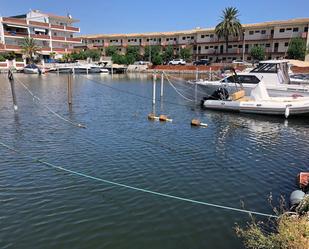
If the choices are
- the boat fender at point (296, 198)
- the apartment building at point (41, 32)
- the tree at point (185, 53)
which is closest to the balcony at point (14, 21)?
the apartment building at point (41, 32)

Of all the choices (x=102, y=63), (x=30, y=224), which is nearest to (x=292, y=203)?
(x=30, y=224)

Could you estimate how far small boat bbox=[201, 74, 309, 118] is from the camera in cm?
2269

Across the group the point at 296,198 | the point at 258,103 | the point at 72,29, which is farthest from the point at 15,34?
the point at 296,198

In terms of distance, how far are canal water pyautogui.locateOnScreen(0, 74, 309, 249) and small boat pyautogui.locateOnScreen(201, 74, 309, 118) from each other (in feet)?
4.19

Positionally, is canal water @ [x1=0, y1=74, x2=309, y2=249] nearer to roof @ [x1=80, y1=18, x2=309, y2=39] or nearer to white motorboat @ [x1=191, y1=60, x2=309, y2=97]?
white motorboat @ [x1=191, y1=60, x2=309, y2=97]

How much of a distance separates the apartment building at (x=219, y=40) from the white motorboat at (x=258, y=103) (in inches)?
2184

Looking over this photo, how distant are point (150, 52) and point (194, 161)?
84.5 meters

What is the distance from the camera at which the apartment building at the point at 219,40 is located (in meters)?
77.6

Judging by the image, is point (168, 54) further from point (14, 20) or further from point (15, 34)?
point (14, 20)

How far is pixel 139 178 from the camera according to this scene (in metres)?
11.3

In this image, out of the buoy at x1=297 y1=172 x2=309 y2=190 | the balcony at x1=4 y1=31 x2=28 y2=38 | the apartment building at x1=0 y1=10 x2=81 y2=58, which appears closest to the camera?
the buoy at x1=297 y1=172 x2=309 y2=190

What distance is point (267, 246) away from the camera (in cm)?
602

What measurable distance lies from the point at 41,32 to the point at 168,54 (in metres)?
37.7

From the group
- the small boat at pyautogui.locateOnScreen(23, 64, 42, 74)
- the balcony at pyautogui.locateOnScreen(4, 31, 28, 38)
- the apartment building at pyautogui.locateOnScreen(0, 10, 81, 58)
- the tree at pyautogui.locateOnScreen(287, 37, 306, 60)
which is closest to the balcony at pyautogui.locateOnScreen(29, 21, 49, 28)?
the apartment building at pyautogui.locateOnScreen(0, 10, 81, 58)
